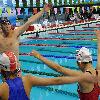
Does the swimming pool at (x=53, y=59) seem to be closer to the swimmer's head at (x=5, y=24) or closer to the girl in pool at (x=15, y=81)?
the swimmer's head at (x=5, y=24)

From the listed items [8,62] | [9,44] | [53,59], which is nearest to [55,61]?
[53,59]

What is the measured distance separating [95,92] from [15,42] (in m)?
2.13

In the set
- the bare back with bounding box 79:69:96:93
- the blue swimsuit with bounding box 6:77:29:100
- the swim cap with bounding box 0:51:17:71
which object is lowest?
the bare back with bounding box 79:69:96:93

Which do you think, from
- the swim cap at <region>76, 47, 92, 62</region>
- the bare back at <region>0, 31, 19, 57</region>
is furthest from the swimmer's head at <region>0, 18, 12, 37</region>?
the swim cap at <region>76, 47, 92, 62</region>

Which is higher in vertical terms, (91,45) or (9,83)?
(9,83)

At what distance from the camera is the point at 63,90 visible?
232 inches

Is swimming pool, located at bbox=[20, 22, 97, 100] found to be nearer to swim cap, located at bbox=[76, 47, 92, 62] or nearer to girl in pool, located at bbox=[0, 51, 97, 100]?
swim cap, located at bbox=[76, 47, 92, 62]

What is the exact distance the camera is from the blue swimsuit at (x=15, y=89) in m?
2.30

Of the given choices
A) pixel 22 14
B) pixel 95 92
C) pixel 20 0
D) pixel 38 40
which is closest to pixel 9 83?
pixel 95 92

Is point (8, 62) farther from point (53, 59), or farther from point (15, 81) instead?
point (53, 59)

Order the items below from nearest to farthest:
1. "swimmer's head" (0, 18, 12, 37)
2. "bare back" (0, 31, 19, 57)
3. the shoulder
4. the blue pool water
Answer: the shoulder
"swimmer's head" (0, 18, 12, 37)
"bare back" (0, 31, 19, 57)
the blue pool water

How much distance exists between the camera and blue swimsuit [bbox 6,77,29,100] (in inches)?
90.6

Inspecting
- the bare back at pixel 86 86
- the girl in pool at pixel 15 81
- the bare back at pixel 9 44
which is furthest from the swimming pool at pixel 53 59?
the girl in pool at pixel 15 81

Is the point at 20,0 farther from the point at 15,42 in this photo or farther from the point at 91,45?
the point at 15,42
